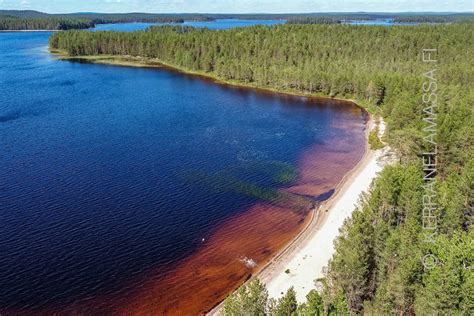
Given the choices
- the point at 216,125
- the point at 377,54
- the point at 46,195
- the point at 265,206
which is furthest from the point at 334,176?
the point at 377,54

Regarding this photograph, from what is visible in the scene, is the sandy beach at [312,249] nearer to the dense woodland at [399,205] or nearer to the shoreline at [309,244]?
the shoreline at [309,244]

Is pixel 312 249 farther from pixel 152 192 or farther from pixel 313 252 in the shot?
pixel 152 192

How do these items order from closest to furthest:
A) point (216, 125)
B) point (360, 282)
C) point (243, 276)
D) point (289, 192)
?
1. point (360, 282)
2. point (243, 276)
3. point (289, 192)
4. point (216, 125)

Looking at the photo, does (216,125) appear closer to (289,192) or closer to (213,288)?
(289,192)

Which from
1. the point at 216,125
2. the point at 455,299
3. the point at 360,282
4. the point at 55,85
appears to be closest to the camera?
the point at 455,299

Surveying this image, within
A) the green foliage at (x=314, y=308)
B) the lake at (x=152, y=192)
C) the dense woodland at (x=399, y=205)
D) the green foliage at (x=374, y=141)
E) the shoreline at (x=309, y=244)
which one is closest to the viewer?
the green foliage at (x=314, y=308)

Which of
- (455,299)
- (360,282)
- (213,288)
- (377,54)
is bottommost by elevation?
(213,288)

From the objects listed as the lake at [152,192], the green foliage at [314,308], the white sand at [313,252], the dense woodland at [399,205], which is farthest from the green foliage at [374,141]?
the green foliage at [314,308]
